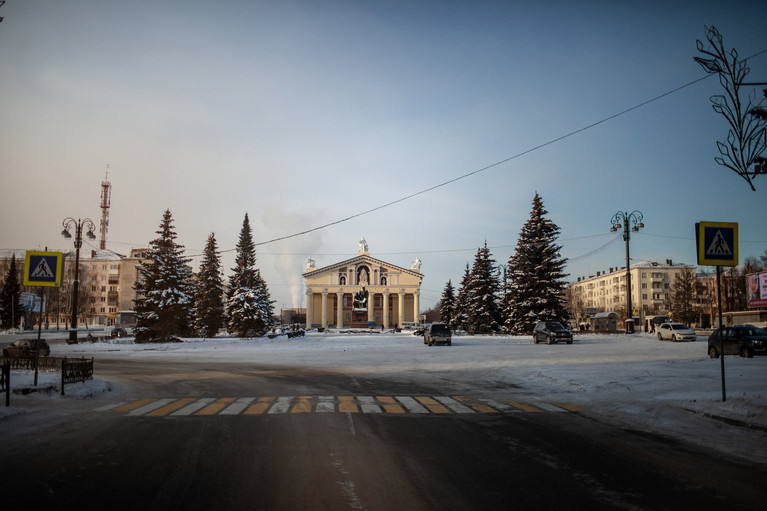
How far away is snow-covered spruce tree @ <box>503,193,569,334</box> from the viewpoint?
53812 millimetres

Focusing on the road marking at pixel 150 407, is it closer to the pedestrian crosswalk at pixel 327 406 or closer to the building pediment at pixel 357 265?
the pedestrian crosswalk at pixel 327 406

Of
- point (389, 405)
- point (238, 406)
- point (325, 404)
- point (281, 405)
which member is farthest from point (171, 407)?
point (389, 405)

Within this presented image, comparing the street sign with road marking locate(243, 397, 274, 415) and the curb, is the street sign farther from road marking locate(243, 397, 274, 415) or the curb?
the curb

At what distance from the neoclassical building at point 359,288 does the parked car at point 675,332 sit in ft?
239

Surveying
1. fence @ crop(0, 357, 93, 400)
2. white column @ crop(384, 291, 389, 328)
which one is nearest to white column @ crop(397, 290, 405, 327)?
white column @ crop(384, 291, 389, 328)

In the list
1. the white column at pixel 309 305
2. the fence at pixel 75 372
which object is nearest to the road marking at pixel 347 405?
the fence at pixel 75 372

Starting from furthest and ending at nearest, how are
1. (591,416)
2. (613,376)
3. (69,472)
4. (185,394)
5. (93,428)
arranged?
(613,376), (185,394), (591,416), (93,428), (69,472)

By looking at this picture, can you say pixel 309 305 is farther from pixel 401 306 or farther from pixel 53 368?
pixel 53 368

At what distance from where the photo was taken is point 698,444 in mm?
7789

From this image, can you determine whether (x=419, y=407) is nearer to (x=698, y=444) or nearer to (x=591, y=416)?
(x=591, y=416)

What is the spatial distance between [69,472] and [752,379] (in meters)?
16.3

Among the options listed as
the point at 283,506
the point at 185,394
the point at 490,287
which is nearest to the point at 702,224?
the point at 283,506

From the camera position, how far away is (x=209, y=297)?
6656cm

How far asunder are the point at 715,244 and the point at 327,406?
30.6 ft
